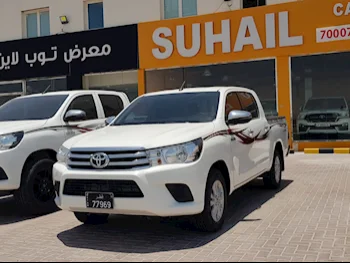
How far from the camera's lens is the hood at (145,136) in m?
5.14

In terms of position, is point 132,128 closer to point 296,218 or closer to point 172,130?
point 172,130

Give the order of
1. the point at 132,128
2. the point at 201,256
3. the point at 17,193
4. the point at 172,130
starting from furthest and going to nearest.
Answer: the point at 17,193 < the point at 132,128 < the point at 172,130 < the point at 201,256

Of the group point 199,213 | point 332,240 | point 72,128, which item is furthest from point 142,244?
point 72,128

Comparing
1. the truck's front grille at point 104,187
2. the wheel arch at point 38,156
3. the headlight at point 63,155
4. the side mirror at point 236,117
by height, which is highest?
the side mirror at point 236,117

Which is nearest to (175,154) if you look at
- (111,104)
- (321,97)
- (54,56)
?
(111,104)

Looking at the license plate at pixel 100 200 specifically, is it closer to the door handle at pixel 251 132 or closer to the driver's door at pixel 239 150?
the driver's door at pixel 239 150

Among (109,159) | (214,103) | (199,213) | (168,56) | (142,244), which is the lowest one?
(142,244)

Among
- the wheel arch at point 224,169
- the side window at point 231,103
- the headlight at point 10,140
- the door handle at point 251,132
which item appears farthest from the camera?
the door handle at point 251,132

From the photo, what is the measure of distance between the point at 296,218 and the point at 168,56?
10.8 m

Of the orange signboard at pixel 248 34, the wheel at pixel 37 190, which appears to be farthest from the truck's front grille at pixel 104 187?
the orange signboard at pixel 248 34

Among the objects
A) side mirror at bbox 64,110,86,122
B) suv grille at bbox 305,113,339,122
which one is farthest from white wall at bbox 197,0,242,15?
side mirror at bbox 64,110,86,122

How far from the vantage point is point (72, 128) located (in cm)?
765

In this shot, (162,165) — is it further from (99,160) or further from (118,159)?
(99,160)

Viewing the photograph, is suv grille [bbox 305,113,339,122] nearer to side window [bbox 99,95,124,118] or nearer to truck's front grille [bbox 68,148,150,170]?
side window [bbox 99,95,124,118]
